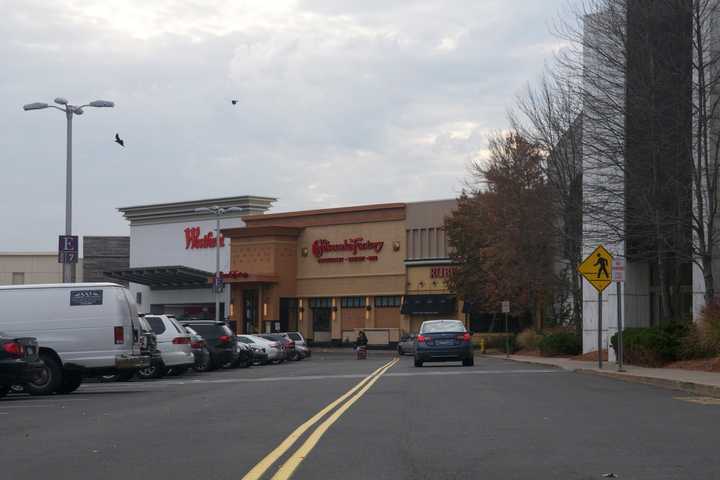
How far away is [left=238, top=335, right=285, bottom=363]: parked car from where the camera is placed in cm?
4625

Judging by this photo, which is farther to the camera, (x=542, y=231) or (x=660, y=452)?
(x=542, y=231)

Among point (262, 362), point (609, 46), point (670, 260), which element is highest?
point (609, 46)

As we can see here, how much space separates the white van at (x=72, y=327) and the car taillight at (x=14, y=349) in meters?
1.73

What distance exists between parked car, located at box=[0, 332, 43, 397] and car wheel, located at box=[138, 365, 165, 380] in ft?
29.5

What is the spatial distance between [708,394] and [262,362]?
2849 centimetres

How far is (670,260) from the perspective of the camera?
120ft

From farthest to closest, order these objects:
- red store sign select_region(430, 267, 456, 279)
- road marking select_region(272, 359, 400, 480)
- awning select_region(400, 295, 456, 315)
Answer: red store sign select_region(430, 267, 456, 279)
awning select_region(400, 295, 456, 315)
road marking select_region(272, 359, 400, 480)

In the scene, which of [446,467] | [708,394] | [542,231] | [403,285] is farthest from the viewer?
[403,285]

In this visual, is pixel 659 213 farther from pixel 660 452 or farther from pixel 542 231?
pixel 660 452

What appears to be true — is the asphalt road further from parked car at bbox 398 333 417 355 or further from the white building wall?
the white building wall

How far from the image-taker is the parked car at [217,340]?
36.2 m

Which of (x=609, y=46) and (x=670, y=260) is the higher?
(x=609, y=46)

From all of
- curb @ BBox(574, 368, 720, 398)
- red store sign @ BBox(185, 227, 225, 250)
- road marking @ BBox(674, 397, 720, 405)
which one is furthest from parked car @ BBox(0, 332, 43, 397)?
red store sign @ BBox(185, 227, 225, 250)

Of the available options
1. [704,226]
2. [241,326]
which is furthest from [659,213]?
[241,326]
